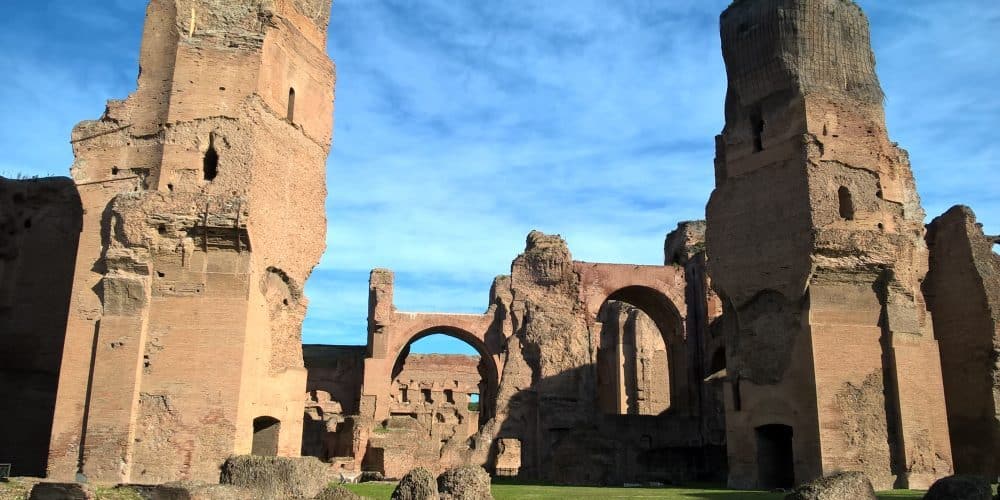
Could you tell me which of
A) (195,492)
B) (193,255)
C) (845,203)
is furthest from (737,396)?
(195,492)

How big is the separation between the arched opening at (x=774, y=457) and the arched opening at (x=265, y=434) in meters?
8.16

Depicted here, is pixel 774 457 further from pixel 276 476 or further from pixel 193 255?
pixel 193 255

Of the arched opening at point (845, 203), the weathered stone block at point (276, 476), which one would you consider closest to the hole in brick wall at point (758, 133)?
the arched opening at point (845, 203)

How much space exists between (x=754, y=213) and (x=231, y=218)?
30.0 ft

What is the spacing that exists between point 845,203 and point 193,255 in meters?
11.1

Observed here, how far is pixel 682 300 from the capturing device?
25.1m

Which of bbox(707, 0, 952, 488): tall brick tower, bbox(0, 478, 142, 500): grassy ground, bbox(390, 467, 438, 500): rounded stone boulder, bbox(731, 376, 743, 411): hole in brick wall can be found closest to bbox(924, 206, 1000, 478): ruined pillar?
bbox(707, 0, 952, 488): tall brick tower

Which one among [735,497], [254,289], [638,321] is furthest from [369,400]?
[735,497]

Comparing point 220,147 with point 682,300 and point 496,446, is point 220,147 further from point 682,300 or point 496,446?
point 682,300

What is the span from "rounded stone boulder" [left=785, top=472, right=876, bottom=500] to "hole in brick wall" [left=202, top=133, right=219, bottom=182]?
986cm

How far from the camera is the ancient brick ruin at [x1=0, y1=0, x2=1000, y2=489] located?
1277 cm

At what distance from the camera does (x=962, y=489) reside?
25.4 ft

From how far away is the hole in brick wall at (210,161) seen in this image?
1367cm

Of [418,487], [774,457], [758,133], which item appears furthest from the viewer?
[758,133]
